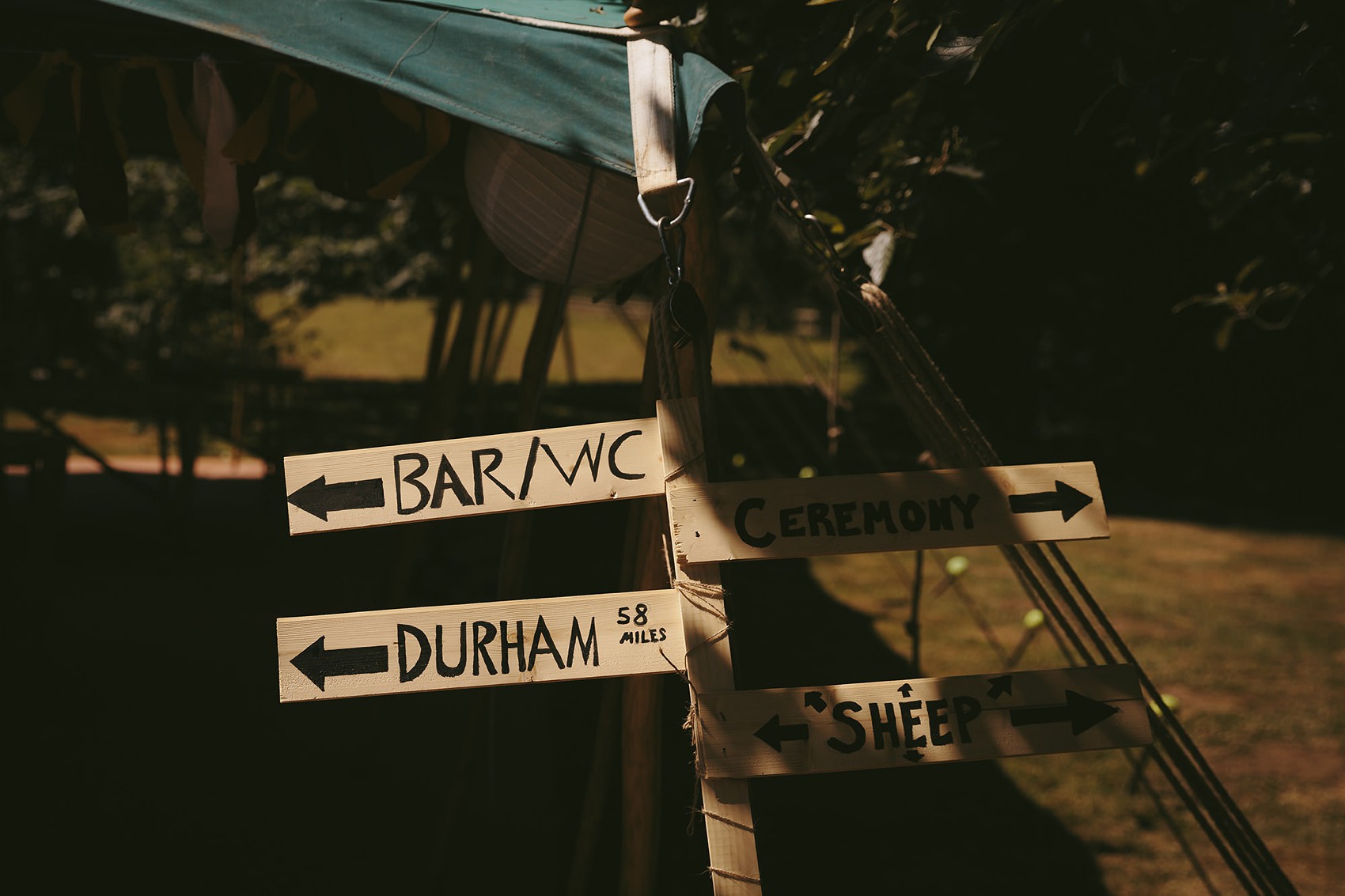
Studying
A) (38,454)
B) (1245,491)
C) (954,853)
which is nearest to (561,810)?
(954,853)

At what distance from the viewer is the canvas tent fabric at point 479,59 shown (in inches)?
74.0

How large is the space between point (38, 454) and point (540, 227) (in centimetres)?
271

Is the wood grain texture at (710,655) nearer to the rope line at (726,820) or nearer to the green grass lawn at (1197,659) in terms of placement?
the rope line at (726,820)

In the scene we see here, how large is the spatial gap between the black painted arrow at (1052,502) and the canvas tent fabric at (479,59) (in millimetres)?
789

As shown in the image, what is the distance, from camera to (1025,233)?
1038cm

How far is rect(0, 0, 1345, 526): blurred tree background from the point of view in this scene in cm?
221

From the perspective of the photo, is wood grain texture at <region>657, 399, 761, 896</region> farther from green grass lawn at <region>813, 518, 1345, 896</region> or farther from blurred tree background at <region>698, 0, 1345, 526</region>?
green grass lawn at <region>813, 518, 1345, 896</region>

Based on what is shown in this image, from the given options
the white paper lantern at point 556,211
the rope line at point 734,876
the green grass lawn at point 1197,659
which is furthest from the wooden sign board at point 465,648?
the green grass lawn at point 1197,659

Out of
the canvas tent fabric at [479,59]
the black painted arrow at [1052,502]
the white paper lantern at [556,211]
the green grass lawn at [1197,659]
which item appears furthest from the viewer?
the green grass lawn at [1197,659]

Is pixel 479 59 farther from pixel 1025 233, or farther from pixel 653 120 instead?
pixel 1025 233

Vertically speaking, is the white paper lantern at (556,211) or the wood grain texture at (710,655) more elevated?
the white paper lantern at (556,211)

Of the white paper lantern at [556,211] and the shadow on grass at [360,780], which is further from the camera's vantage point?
the shadow on grass at [360,780]

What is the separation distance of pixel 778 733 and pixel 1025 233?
31.3 feet

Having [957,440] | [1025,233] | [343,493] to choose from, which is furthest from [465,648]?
[1025,233]
